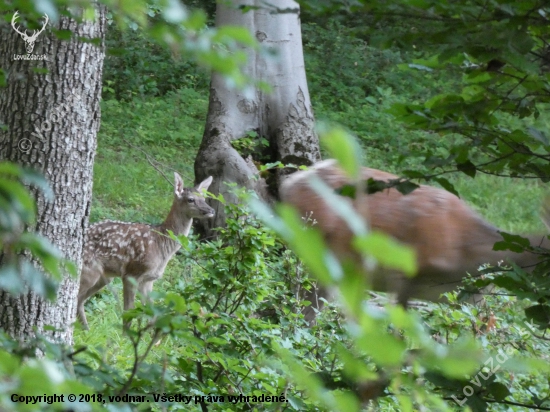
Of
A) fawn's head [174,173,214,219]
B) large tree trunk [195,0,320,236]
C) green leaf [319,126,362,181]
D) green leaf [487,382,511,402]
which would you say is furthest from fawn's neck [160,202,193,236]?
green leaf [319,126,362,181]

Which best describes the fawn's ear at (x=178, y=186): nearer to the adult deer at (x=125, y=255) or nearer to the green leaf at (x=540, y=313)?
the adult deer at (x=125, y=255)

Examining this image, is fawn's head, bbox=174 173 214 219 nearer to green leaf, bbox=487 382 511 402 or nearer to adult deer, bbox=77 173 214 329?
adult deer, bbox=77 173 214 329

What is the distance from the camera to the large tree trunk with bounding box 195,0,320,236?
9375 millimetres

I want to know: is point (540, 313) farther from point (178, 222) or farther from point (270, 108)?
point (270, 108)

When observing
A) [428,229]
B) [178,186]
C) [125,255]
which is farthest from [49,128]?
[178,186]

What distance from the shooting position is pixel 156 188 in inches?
424

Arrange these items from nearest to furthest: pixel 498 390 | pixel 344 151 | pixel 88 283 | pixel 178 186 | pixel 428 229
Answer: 1. pixel 344 151
2. pixel 498 390
3. pixel 428 229
4. pixel 88 283
5. pixel 178 186

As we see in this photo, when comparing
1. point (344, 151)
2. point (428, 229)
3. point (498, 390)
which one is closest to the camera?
point (344, 151)

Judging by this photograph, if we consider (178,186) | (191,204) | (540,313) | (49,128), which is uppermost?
(540,313)

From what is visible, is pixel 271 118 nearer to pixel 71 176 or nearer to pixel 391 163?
pixel 391 163

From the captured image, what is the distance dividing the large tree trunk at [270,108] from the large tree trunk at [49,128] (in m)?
4.86

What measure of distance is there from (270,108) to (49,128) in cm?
A: 585

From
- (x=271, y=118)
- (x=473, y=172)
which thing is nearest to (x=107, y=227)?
(x=271, y=118)

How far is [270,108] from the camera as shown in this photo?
390 inches
